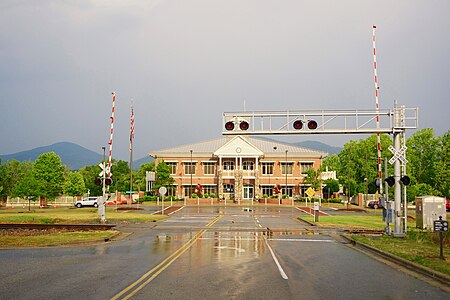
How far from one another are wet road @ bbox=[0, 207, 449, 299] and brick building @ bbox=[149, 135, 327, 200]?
58904 mm

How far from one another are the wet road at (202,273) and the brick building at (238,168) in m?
58.9

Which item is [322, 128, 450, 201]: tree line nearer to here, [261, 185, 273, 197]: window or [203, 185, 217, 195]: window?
[261, 185, 273, 197]: window

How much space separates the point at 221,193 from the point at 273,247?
6063cm

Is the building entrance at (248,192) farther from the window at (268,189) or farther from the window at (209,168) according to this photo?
the window at (209,168)

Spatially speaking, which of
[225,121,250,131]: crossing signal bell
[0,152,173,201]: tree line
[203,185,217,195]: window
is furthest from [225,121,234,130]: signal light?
[203,185,217,195]: window

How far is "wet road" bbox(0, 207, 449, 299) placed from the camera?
10008 mm

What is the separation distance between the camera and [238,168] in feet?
262

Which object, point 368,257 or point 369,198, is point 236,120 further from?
point 369,198

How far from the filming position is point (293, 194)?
264 ft

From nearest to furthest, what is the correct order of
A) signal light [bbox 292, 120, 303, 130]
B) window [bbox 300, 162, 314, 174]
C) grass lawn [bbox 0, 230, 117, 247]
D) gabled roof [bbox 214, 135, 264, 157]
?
grass lawn [bbox 0, 230, 117, 247], signal light [bbox 292, 120, 303, 130], gabled roof [bbox 214, 135, 264, 157], window [bbox 300, 162, 314, 174]

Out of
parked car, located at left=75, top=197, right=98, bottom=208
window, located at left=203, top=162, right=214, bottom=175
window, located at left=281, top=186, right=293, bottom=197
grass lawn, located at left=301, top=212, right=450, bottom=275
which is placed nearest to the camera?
grass lawn, located at left=301, top=212, right=450, bottom=275

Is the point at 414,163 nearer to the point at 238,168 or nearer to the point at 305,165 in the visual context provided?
the point at 305,165

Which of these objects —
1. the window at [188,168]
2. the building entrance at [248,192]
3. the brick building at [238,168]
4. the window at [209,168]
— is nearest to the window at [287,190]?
the brick building at [238,168]

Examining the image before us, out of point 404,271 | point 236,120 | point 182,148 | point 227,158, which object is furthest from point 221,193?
point 404,271
